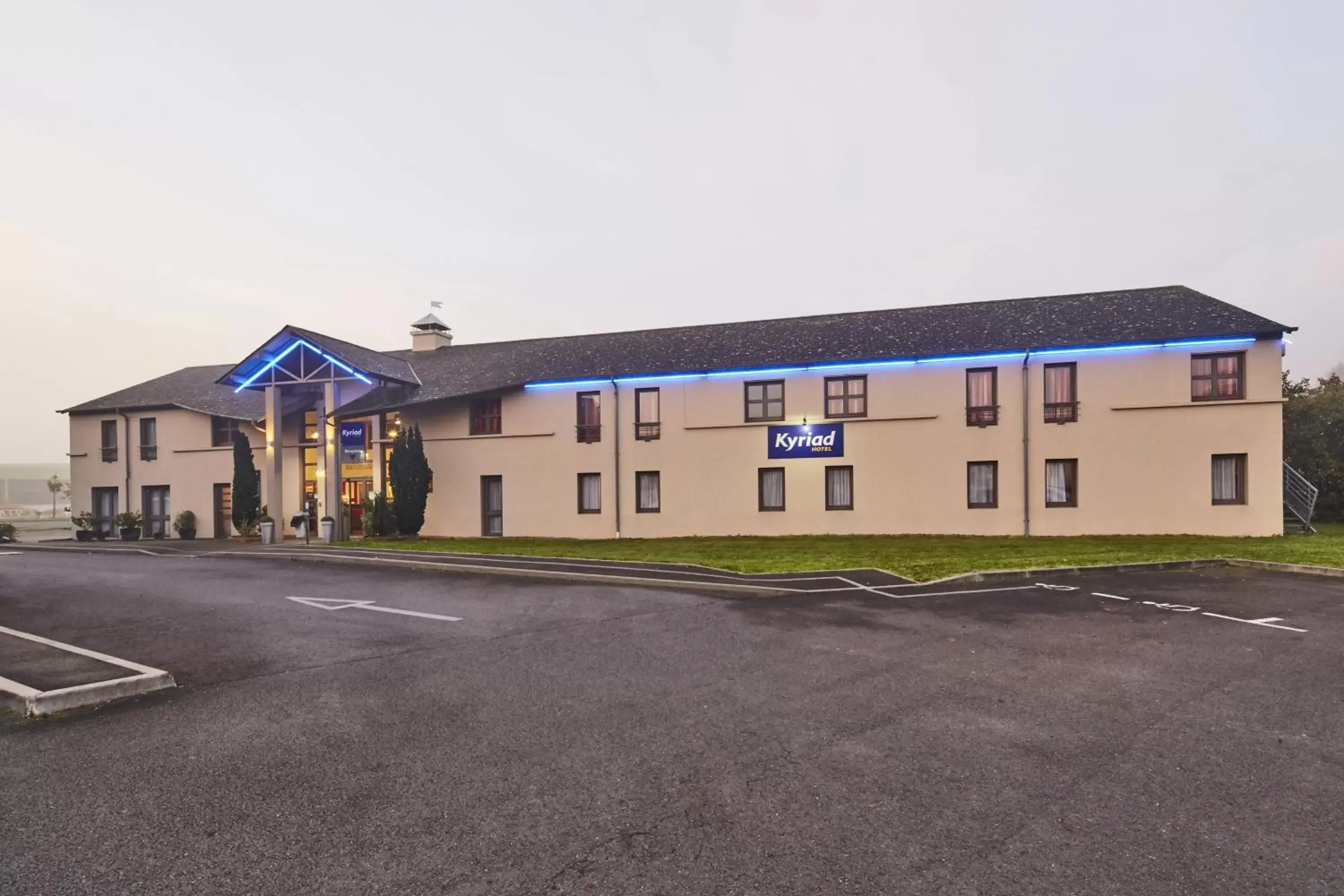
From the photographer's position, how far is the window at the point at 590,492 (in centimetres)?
2598

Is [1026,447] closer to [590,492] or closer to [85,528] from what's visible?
[590,492]

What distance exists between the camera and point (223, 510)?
98.7 feet

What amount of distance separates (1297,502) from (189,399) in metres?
47.3

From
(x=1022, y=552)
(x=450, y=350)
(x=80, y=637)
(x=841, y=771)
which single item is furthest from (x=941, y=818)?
(x=450, y=350)

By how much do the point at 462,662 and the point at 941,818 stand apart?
5538 millimetres

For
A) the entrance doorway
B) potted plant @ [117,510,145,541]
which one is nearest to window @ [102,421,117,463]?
potted plant @ [117,510,145,541]

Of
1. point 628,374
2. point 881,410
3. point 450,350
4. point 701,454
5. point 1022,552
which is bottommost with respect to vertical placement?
point 1022,552

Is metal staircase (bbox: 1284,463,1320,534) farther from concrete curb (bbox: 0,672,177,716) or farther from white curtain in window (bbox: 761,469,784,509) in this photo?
concrete curb (bbox: 0,672,177,716)

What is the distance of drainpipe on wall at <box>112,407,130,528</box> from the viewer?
1224 inches

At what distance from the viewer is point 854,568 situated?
15.2 metres

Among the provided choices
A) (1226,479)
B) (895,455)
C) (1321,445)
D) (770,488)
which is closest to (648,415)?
(770,488)

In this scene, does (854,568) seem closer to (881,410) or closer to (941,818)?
(881,410)

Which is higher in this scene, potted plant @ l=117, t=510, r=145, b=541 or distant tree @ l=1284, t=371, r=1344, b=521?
distant tree @ l=1284, t=371, r=1344, b=521

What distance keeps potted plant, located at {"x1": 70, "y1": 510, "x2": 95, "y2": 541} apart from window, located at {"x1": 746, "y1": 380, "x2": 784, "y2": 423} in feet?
103
